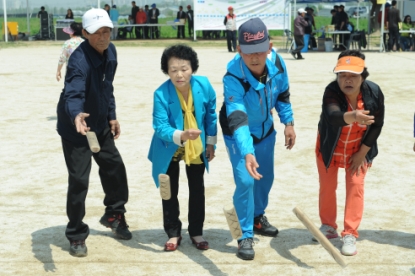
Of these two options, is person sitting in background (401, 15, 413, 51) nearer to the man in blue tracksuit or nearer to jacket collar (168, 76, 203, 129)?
the man in blue tracksuit

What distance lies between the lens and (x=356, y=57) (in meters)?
5.24

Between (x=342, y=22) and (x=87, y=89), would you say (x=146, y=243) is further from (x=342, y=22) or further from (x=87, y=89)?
(x=342, y=22)

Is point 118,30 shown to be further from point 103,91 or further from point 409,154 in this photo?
point 103,91

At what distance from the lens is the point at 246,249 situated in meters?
5.39

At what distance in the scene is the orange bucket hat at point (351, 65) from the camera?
514 centimetres

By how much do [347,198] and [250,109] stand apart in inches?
42.9

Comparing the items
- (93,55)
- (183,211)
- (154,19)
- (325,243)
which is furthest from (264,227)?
(154,19)

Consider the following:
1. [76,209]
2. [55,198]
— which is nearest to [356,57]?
[76,209]

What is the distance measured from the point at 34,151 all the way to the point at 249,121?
464 cm

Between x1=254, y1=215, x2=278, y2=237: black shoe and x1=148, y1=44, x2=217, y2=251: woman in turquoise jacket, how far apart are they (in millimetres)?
595

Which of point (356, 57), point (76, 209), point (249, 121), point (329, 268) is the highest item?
point (356, 57)

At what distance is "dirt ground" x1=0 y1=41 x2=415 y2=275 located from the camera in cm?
530

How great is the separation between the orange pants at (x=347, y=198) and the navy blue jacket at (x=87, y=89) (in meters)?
1.86

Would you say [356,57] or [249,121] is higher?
[356,57]
